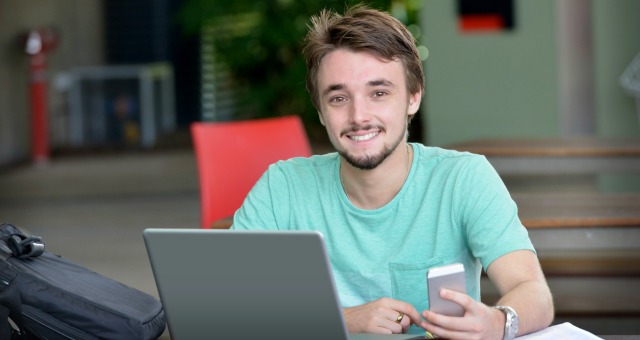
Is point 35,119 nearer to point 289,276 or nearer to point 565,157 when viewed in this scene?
point 565,157

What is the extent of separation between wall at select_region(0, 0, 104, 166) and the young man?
9.13 metres

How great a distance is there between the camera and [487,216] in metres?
2.04

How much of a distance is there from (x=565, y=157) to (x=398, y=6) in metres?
6.93

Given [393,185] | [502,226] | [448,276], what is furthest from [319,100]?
[448,276]

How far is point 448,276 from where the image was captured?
1578 millimetres

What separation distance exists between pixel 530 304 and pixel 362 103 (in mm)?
474

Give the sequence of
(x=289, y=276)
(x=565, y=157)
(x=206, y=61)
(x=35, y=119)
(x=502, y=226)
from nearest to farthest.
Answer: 1. (x=289, y=276)
2. (x=502, y=226)
3. (x=565, y=157)
4. (x=35, y=119)
5. (x=206, y=61)

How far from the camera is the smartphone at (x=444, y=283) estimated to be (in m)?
1.57

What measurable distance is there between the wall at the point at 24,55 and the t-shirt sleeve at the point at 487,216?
9.26 metres

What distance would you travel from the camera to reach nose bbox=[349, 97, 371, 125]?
6.71ft

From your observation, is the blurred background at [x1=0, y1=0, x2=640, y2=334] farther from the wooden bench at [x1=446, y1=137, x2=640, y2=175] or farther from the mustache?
the mustache

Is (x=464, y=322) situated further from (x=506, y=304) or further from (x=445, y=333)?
(x=506, y=304)

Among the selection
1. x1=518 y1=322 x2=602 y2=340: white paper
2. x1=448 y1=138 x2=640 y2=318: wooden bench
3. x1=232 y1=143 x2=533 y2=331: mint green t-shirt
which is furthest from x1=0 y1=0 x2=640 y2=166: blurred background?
x1=518 y1=322 x2=602 y2=340: white paper

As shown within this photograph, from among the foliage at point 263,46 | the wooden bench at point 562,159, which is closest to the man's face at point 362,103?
the wooden bench at point 562,159
